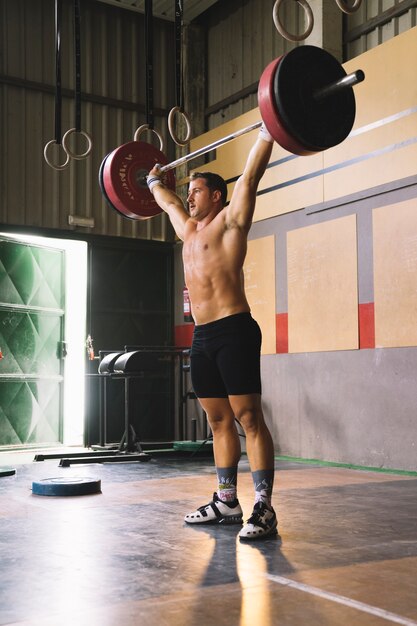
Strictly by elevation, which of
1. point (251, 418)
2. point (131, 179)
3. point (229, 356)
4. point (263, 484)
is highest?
point (131, 179)

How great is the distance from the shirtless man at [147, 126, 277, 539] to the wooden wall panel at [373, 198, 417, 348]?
7.54 feet

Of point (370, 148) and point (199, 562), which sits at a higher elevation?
point (370, 148)

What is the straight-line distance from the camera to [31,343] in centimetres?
735

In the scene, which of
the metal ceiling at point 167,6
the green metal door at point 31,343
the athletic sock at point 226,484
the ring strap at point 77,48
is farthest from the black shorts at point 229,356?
the metal ceiling at point 167,6

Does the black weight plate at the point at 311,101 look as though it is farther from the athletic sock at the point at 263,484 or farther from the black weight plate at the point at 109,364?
the black weight plate at the point at 109,364

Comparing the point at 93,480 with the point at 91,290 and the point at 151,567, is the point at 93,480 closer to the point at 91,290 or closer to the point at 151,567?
the point at 151,567

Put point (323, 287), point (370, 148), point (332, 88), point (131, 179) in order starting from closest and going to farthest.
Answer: point (332, 88), point (131, 179), point (370, 148), point (323, 287)

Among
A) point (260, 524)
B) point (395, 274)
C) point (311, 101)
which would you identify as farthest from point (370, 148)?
point (260, 524)

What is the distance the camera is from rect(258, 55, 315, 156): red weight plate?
284 cm

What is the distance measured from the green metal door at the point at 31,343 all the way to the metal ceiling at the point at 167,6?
106 inches

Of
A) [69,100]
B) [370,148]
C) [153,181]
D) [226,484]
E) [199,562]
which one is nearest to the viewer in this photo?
[199,562]

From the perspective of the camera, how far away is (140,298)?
26.5ft

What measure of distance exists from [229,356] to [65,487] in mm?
1514

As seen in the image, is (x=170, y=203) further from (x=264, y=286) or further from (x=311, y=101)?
(x=264, y=286)
